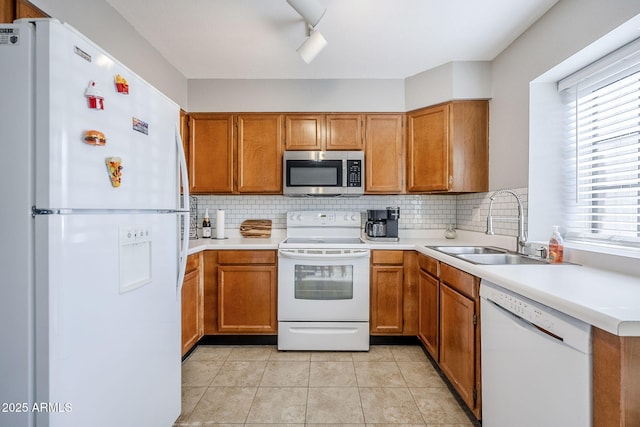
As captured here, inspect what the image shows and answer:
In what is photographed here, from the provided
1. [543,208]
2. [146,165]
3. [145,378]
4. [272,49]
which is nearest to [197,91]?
[272,49]

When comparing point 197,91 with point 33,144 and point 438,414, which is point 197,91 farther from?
point 438,414

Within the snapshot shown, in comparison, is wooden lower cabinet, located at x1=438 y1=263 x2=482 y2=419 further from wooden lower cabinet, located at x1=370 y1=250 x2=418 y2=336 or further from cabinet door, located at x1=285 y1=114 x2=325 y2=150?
cabinet door, located at x1=285 y1=114 x2=325 y2=150

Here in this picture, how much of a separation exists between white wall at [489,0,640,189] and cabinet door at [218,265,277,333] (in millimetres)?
2063

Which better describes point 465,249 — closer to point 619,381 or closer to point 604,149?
point 604,149

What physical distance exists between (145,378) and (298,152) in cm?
209

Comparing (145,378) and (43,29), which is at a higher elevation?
(43,29)

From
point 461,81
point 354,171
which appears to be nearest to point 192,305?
point 354,171

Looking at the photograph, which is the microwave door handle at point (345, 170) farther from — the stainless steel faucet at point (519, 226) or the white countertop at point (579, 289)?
the stainless steel faucet at point (519, 226)

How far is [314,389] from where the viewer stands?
6.63 feet

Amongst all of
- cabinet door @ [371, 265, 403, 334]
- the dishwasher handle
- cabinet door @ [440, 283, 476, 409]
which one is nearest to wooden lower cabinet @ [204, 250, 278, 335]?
cabinet door @ [371, 265, 403, 334]

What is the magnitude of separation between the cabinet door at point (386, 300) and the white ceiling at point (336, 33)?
178 centimetres

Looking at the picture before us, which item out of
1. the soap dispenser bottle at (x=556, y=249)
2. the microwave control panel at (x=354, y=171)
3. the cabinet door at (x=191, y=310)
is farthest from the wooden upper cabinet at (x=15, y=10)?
the soap dispenser bottle at (x=556, y=249)

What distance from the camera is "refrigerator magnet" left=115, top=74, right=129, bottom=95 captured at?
1138 millimetres

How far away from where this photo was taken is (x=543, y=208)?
2035 mm
